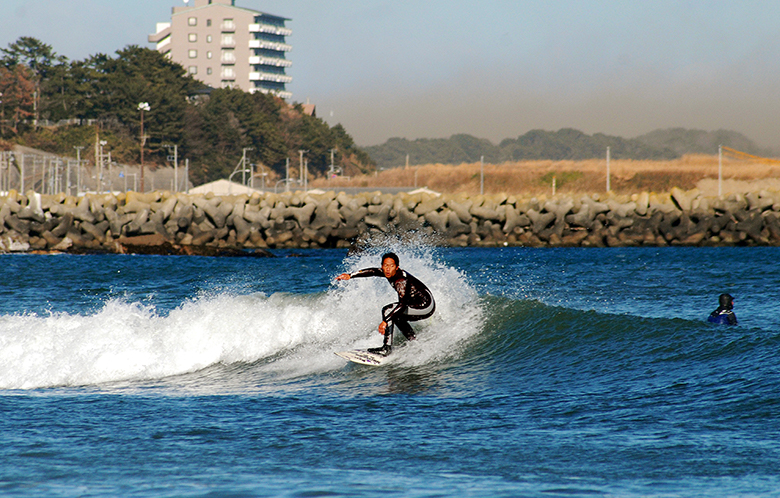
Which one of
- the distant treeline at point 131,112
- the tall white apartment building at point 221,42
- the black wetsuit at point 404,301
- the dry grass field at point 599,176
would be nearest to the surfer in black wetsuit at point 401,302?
the black wetsuit at point 404,301

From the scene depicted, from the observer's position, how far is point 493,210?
121ft

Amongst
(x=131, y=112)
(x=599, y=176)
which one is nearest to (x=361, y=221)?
(x=599, y=176)

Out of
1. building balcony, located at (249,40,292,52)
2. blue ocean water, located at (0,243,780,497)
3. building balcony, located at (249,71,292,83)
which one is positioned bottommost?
blue ocean water, located at (0,243,780,497)

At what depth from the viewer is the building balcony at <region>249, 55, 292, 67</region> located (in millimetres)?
149125

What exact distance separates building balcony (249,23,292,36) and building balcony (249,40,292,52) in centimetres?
202

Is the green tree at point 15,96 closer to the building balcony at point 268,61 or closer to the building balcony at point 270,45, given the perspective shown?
the building balcony at point 268,61

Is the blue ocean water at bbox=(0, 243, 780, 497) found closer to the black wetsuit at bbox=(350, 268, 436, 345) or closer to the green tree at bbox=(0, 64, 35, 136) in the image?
the black wetsuit at bbox=(350, 268, 436, 345)

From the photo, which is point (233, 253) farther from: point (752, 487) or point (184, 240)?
point (752, 487)

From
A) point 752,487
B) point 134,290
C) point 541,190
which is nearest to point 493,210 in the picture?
point 134,290

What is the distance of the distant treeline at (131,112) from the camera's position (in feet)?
310

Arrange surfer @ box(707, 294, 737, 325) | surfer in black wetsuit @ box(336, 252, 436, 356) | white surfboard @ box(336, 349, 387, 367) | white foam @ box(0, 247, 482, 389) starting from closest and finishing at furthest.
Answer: white surfboard @ box(336, 349, 387, 367) < surfer in black wetsuit @ box(336, 252, 436, 356) < white foam @ box(0, 247, 482, 389) < surfer @ box(707, 294, 737, 325)

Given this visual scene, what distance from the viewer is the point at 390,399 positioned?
25.4 ft

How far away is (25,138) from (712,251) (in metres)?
85.3

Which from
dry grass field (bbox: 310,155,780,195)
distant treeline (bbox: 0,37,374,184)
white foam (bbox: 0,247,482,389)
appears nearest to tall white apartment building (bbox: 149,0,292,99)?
distant treeline (bbox: 0,37,374,184)
